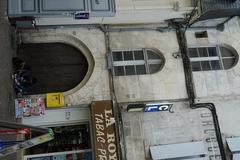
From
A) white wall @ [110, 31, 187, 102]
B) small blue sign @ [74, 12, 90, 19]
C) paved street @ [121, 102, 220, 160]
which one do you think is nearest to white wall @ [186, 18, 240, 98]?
white wall @ [110, 31, 187, 102]

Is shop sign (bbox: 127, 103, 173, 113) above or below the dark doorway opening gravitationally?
below

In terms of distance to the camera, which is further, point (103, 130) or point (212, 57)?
point (212, 57)

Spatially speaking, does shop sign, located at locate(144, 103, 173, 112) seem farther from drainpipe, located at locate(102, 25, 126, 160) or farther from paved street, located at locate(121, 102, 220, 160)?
drainpipe, located at locate(102, 25, 126, 160)

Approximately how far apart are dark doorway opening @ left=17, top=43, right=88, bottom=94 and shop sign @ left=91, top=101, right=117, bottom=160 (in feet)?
4.50

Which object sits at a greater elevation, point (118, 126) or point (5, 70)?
point (5, 70)

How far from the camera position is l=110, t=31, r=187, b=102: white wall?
11.0 metres

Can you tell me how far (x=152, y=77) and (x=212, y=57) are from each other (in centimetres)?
247

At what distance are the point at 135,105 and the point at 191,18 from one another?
364 centimetres

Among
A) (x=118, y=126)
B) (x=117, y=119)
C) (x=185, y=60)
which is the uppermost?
(x=185, y=60)

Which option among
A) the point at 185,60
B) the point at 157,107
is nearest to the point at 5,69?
the point at 157,107

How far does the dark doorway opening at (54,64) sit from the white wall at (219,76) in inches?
152

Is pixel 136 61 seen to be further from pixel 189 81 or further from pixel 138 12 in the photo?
pixel 189 81

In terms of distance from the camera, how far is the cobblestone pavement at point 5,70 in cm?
980

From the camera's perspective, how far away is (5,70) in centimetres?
1019
